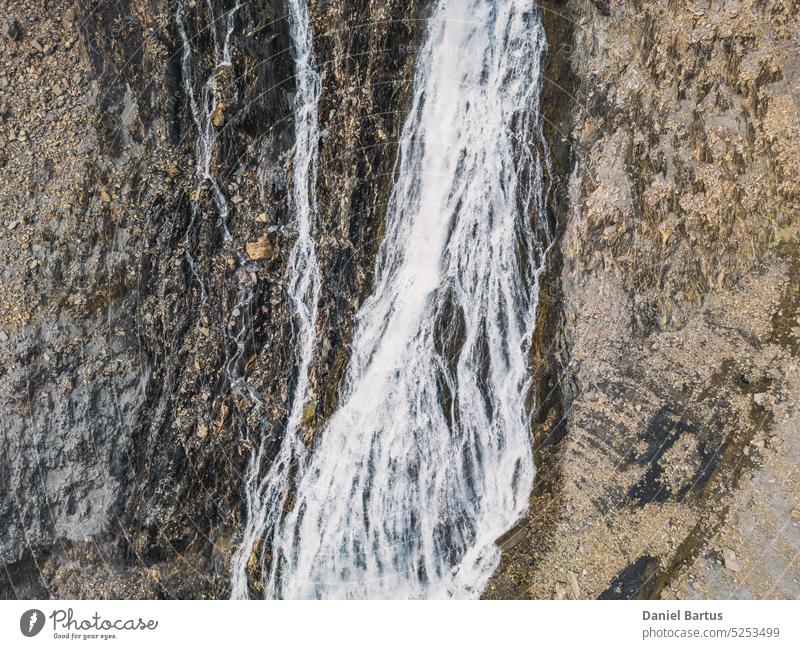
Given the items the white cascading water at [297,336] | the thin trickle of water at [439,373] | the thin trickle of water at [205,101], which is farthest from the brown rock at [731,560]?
the thin trickle of water at [205,101]

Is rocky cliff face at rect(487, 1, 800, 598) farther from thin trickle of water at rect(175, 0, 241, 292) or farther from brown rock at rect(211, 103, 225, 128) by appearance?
brown rock at rect(211, 103, 225, 128)

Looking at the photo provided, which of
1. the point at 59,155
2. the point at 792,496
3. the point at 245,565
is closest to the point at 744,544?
the point at 792,496

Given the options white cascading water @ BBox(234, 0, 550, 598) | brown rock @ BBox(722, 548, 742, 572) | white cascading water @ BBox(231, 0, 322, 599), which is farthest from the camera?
white cascading water @ BBox(234, 0, 550, 598)

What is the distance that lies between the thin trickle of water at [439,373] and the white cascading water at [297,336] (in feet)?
0.79

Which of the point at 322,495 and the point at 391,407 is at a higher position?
the point at 391,407

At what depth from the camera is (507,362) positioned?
684 cm

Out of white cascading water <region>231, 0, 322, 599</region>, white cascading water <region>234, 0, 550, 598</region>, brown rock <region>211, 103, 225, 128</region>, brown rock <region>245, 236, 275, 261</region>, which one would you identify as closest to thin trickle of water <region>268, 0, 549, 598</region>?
white cascading water <region>234, 0, 550, 598</region>

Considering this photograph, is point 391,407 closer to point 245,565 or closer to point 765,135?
point 245,565

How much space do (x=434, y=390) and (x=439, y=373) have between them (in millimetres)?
237

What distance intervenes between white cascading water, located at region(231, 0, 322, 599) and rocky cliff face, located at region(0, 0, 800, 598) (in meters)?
0.14

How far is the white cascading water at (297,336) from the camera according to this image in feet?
21.5

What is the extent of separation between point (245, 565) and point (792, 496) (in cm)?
689

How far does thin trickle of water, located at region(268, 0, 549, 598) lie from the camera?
21.7ft
